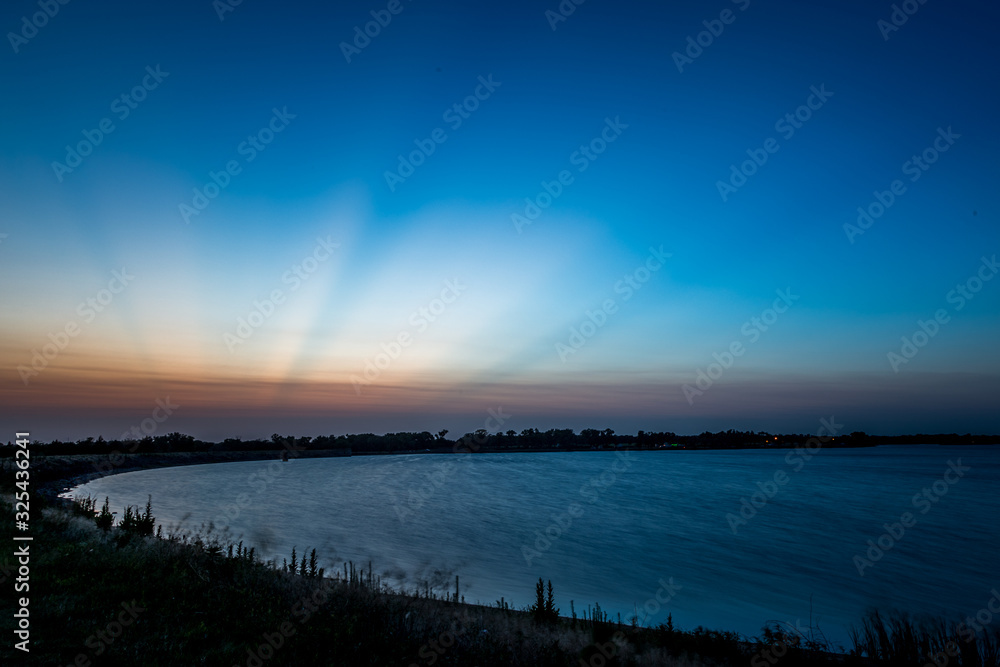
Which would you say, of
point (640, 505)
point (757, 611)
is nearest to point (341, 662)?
point (757, 611)

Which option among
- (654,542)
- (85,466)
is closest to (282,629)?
(654,542)

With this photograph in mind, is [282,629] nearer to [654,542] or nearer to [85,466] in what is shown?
[654,542]

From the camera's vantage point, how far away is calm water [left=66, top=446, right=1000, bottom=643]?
21.8m

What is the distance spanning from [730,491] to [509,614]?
5991cm

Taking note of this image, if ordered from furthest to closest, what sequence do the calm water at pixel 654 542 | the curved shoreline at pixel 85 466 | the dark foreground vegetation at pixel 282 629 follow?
the curved shoreline at pixel 85 466
the calm water at pixel 654 542
the dark foreground vegetation at pixel 282 629

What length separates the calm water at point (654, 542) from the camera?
21812 millimetres

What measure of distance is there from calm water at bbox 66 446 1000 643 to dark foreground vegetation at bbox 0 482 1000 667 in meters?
6.27

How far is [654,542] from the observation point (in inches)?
1345

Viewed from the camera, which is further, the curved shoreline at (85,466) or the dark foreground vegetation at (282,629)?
the curved shoreline at (85,466)

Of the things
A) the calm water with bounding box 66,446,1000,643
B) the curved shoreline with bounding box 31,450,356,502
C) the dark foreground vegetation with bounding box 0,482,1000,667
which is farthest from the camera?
the curved shoreline with bounding box 31,450,356,502

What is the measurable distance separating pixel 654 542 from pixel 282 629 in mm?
29030

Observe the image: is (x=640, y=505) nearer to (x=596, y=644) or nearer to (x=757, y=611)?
(x=757, y=611)

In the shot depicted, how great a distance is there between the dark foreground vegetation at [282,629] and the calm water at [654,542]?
247 inches

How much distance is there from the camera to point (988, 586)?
80.2 feet
